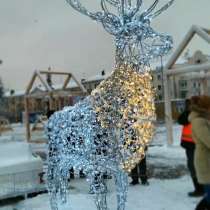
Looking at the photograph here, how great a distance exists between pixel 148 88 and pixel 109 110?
48 cm

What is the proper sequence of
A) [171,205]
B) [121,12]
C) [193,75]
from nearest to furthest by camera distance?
[121,12] < [171,205] < [193,75]

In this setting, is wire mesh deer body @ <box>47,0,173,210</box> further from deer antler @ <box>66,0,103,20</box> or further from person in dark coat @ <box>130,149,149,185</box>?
person in dark coat @ <box>130,149,149,185</box>

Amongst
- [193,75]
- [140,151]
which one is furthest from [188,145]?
[193,75]

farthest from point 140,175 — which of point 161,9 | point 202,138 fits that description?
point 161,9

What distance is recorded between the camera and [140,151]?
18.3ft

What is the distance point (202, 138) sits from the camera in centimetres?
596

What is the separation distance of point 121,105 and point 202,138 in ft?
3.78

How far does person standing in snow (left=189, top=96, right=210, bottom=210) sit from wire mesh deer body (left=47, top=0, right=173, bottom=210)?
0.71 meters

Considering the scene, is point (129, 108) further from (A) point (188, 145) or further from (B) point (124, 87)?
(A) point (188, 145)

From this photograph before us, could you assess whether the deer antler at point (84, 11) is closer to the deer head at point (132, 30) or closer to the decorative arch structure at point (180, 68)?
the deer head at point (132, 30)

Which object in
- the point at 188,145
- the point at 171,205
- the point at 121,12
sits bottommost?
the point at 171,205

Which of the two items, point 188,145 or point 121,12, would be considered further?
point 188,145

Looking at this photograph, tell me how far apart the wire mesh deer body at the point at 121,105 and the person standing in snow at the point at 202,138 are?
0.71 m

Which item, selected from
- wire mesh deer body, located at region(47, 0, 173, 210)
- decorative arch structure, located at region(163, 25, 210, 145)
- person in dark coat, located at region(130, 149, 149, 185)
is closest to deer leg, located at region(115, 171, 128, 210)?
wire mesh deer body, located at region(47, 0, 173, 210)
